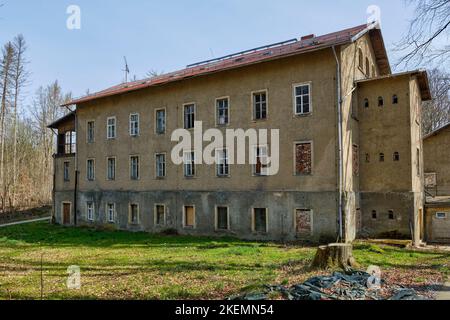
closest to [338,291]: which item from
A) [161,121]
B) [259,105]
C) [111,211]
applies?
[259,105]

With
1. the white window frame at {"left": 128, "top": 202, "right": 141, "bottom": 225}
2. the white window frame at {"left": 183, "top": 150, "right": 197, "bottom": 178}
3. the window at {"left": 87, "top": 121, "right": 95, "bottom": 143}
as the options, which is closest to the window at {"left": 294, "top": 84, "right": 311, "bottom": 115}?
the white window frame at {"left": 183, "top": 150, "right": 197, "bottom": 178}

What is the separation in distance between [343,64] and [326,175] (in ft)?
17.1

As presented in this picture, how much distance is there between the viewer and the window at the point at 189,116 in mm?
21656

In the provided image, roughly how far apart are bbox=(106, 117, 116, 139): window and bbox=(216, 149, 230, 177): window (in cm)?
927

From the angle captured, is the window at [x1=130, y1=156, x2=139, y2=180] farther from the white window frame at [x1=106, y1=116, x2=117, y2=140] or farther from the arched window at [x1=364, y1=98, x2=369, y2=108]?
the arched window at [x1=364, y1=98, x2=369, y2=108]

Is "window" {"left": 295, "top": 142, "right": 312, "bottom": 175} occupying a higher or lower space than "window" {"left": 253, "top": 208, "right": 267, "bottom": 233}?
higher

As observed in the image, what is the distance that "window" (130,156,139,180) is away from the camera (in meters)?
24.3

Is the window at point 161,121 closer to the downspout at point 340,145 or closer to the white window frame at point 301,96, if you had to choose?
the white window frame at point 301,96

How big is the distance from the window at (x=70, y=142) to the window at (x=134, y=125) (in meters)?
7.99

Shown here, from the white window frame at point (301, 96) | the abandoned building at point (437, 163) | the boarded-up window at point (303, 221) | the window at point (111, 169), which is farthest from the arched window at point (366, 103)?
the window at point (111, 169)

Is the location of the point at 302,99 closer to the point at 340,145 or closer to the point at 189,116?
the point at 340,145

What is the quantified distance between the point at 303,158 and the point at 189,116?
7523mm

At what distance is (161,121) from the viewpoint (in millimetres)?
23250
